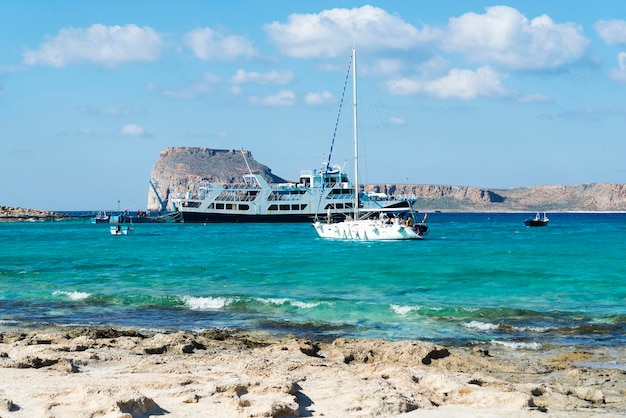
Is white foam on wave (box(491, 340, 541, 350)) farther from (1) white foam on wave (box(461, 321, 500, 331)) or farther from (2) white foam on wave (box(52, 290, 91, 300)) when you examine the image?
(2) white foam on wave (box(52, 290, 91, 300))

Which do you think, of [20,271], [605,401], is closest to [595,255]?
[20,271]

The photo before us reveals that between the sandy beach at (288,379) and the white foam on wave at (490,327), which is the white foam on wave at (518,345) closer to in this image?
the sandy beach at (288,379)

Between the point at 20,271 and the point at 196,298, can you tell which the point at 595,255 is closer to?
the point at 196,298

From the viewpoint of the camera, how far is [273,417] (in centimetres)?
724

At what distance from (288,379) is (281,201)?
276ft

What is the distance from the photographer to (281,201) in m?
92.6

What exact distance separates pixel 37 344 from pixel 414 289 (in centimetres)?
1236

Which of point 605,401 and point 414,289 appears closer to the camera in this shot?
point 605,401

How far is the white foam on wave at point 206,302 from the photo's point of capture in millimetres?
18219

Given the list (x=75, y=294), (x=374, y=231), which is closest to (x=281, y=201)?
(x=374, y=231)

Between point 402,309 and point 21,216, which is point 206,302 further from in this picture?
point 21,216

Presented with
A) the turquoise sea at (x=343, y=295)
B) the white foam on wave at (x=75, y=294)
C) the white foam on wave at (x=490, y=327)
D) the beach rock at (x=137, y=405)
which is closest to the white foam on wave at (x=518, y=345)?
the turquoise sea at (x=343, y=295)

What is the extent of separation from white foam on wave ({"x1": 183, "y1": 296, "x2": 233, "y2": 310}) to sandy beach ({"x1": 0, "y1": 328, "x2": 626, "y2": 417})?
5.66 m

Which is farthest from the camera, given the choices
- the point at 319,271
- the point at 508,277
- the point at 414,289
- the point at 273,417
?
the point at 319,271
